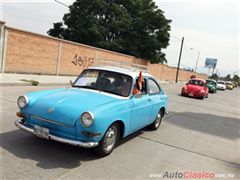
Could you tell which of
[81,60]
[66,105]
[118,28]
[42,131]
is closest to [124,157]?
[66,105]

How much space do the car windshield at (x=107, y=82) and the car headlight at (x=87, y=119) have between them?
125 cm

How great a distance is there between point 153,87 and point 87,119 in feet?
9.45

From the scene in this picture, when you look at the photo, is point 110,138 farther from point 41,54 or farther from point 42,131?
point 41,54

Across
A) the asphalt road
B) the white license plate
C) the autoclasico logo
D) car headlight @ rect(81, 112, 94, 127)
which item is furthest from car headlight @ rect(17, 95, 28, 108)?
the autoclasico logo

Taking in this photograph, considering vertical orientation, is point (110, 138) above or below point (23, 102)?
below

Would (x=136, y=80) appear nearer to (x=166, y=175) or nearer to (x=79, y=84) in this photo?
(x=79, y=84)

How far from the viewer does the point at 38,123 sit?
4.30 m

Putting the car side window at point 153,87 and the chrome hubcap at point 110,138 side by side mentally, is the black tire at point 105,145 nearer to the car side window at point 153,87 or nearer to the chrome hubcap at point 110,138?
the chrome hubcap at point 110,138

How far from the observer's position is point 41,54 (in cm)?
1873

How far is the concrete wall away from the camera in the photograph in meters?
16.2

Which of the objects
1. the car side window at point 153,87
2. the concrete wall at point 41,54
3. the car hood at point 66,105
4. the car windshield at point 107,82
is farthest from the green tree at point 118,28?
the car hood at point 66,105

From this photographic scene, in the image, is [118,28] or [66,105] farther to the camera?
[118,28]

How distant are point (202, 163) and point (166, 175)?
112cm

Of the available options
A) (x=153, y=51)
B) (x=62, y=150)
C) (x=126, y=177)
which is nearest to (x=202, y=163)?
(x=126, y=177)
